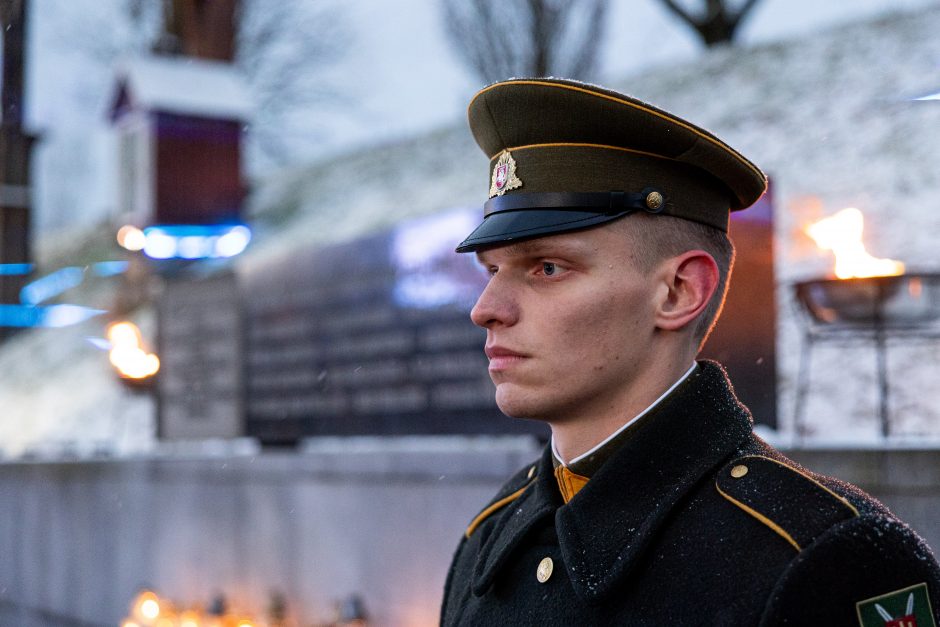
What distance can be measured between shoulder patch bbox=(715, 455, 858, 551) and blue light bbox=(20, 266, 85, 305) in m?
18.4

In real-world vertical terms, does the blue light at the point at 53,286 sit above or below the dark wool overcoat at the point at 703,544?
above

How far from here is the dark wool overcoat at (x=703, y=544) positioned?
1.48 m

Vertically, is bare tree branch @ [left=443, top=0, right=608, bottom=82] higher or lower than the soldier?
higher

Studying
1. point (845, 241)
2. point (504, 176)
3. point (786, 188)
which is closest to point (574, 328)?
point (504, 176)

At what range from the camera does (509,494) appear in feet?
7.58

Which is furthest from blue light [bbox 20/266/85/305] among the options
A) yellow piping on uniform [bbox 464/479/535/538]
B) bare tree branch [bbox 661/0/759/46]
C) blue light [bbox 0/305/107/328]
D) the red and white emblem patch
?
the red and white emblem patch

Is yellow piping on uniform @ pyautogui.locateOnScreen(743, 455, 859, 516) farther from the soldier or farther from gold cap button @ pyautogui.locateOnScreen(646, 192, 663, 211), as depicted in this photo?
gold cap button @ pyautogui.locateOnScreen(646, 192, 663, 211)

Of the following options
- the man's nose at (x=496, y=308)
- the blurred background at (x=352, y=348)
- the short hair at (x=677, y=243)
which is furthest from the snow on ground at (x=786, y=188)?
the man's nose at (x=496, y=308)

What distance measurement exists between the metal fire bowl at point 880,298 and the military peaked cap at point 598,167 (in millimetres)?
2780

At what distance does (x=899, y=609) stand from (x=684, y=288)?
60cm

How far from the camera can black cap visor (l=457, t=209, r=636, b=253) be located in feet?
5.84

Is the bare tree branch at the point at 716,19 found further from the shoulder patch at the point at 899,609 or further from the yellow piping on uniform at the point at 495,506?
the shoulder patch at the point at 899,609

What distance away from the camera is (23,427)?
1380 cm

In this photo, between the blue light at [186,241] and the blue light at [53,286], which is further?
the blue light at [53,286]
